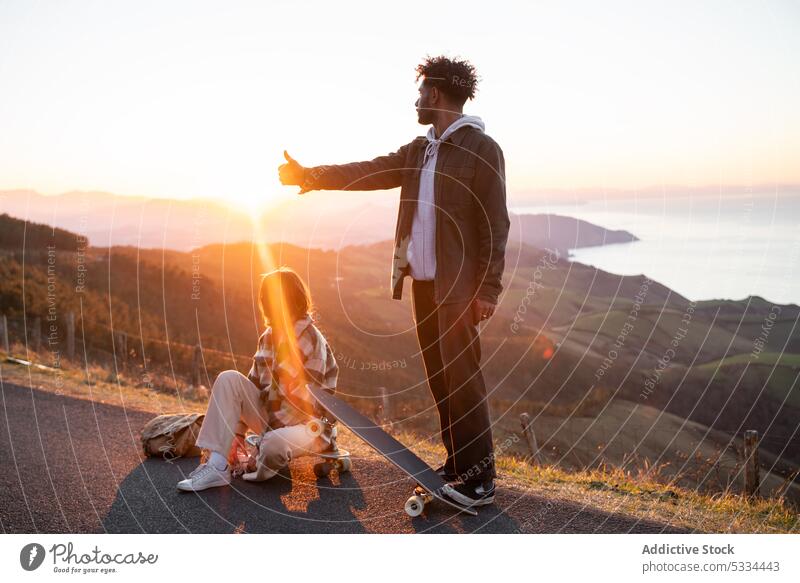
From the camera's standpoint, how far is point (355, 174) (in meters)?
5.14

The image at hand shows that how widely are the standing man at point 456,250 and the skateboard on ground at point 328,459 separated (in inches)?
38.8

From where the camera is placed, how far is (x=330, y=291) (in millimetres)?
40656

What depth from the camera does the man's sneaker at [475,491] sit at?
4.65 meters

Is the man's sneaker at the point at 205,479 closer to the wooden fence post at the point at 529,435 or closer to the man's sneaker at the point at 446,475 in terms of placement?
the man's sneaker at the point at 446,475

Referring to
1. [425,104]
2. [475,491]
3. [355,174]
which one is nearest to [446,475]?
[475,491]

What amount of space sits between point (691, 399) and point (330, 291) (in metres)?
33.5

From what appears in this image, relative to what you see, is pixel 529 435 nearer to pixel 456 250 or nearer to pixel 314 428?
pixel 314 428

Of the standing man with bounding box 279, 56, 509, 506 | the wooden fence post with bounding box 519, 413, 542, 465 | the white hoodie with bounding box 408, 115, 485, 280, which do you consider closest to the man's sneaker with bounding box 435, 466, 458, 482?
the standing man with bounding box 279, 56, 509, 506

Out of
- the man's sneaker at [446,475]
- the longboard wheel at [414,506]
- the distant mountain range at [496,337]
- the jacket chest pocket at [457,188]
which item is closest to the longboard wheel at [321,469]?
the man's sneaker at [446,475]

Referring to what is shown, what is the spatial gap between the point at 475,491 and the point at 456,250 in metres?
1.56

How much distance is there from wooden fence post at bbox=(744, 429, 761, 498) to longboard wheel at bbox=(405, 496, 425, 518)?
4396mm

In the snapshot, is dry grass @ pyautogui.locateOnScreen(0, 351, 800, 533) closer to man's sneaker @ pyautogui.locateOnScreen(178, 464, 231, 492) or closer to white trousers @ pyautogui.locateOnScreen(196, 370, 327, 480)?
white trousers @ pyautogui.locateOnScreen(196, 370, 327, 480)

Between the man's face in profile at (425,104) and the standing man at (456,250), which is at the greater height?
the man's face in profile at (425,104)

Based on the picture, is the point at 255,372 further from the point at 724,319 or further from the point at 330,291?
the point at 724,319
